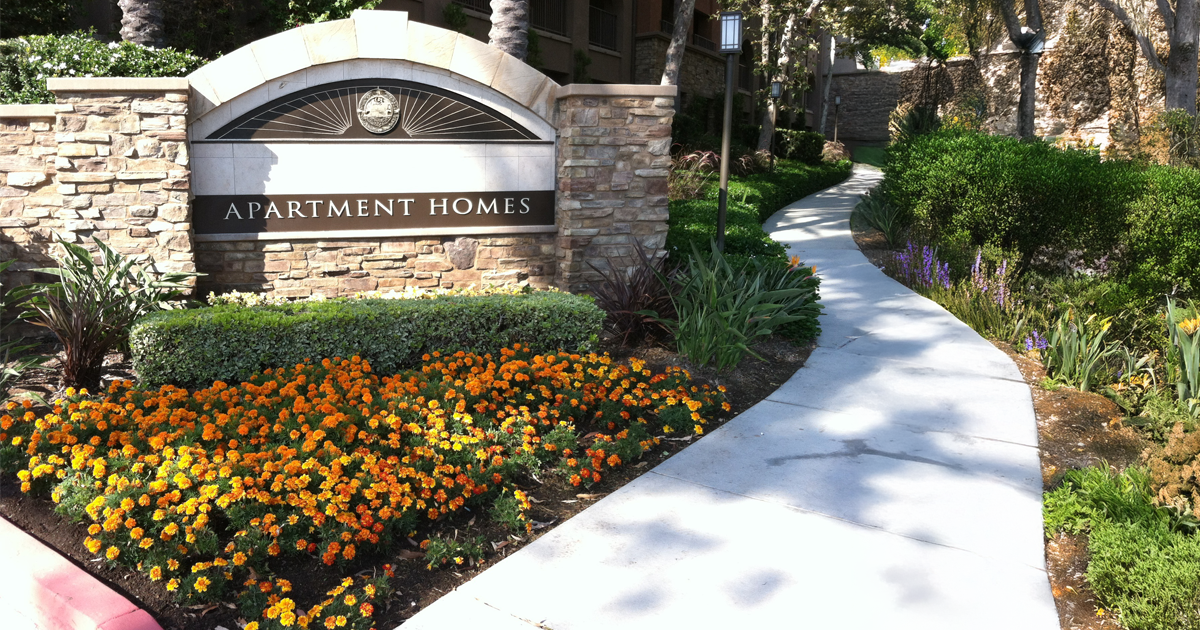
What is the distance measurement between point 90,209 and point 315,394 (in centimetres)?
308

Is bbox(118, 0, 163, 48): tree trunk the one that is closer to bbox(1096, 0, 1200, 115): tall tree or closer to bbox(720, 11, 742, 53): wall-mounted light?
bbox(720, 11, 742, 53): wall-mounted light

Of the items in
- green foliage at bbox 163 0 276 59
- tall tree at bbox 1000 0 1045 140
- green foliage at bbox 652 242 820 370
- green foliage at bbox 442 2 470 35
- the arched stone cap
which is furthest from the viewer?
green foliage at bbox 442 2 470 35

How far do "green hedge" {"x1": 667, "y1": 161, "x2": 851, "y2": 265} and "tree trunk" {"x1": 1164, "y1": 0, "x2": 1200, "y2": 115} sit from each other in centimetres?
709

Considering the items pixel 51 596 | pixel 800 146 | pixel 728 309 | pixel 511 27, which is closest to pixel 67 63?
pixel 511 27

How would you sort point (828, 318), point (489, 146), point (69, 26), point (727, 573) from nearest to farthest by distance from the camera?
point (727, 573)
point (489, 146)
point (828, 318)
point (69, 26)

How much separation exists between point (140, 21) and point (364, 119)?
14.1 feet

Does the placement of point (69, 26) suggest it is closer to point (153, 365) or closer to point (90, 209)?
point (90, 209)

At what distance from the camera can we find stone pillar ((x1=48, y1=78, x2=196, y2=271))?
631cm

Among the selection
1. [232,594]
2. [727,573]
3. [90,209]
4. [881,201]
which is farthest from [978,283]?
[90,209]

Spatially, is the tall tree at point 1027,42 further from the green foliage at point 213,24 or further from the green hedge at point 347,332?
the green foliage at point 213,24

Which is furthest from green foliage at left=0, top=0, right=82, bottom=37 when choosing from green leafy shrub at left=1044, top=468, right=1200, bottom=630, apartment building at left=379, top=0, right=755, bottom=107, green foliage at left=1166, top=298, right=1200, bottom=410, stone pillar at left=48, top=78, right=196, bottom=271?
green foliage at left=1166, top=298, right=1200, bottom=410

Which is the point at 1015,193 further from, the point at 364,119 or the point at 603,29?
the point at 603,29

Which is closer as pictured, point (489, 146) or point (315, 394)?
point (315, 394)

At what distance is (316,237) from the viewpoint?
7.08 m
